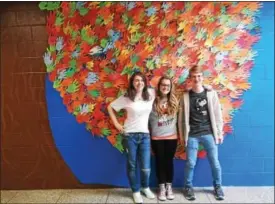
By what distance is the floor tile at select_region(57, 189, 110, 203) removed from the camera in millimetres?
2963

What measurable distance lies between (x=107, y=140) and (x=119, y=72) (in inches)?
30.2

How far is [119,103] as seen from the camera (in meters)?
2.91

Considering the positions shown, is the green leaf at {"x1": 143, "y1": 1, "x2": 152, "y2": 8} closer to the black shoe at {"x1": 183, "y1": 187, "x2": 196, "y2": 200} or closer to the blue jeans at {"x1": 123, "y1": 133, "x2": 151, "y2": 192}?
the blue jeans at {"x1": 123, "y1": 133, "x2": 151, "y2": 192}

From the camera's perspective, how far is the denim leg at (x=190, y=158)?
2896 millimetres

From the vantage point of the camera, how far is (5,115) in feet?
10.4

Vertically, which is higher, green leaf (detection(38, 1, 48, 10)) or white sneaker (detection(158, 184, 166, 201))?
green leaf (detection(38, 1, 48, 10))

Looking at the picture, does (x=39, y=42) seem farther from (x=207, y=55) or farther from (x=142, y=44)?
(x=207, y=55)

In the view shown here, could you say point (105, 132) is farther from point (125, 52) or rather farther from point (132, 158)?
point (125, 52)

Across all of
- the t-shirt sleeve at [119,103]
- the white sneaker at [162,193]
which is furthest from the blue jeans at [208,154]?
the t-shirt sleeve at [119,103]

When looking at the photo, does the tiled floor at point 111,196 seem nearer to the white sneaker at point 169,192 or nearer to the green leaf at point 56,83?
the white sneaker at point 169,192

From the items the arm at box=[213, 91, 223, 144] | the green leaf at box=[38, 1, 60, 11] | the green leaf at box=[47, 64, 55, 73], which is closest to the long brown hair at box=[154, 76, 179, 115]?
the arm at box=[213, 91, 223, 144]

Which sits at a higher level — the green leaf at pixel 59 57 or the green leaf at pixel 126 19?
the green leaf at pixel 126 19

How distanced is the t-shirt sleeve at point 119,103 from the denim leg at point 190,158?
0.77m

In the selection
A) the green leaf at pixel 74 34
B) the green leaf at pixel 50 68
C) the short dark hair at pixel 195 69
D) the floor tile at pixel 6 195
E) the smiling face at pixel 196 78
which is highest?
the green leaf at pixel 74 34
